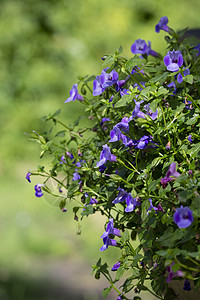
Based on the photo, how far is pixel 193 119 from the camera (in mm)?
1046

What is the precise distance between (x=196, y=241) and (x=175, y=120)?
0.27 m

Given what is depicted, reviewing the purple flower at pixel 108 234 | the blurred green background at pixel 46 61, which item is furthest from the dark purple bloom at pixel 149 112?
the blurred green background at pixel 46 61

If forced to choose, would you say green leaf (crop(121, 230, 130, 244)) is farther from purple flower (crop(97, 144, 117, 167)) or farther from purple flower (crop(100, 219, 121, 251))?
purple flower (crop(97, 144, 117, 167))

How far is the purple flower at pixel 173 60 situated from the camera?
1.03m

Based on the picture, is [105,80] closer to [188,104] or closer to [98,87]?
[98,87]

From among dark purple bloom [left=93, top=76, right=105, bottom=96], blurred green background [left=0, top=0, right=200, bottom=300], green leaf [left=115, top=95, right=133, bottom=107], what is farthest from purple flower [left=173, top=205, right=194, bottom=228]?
blurred green background [left=0, top=0, right=200, bottom=300]

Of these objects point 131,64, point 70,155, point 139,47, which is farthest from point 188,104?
point 70,155

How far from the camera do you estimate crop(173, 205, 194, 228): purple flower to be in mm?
818

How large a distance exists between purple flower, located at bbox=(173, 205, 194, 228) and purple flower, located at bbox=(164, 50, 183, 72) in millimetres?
338

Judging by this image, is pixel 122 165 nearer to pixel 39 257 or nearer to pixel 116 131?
pixel 116 131

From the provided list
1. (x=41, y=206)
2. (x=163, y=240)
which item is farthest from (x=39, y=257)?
(x=163, y=240)

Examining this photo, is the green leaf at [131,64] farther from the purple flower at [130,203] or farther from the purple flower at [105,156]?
the purple flower at [130,203]

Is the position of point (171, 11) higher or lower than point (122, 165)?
higher

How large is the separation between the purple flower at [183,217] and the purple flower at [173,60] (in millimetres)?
338
